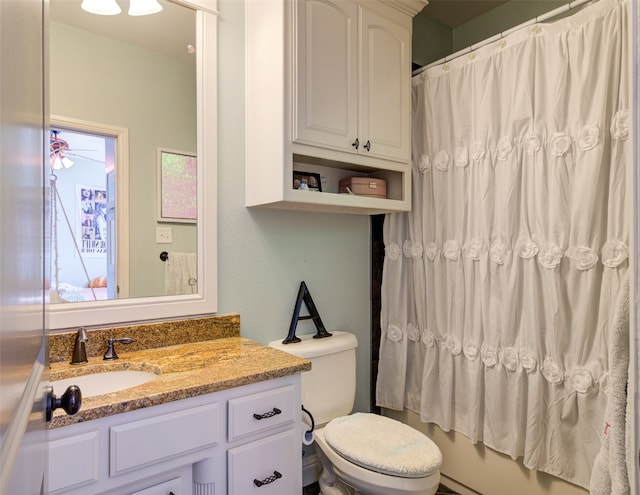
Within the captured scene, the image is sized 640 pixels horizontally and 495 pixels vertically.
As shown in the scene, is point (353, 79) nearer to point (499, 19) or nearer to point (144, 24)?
point (144, 24)

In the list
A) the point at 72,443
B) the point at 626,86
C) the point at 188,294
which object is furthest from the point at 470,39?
the point at 72,443

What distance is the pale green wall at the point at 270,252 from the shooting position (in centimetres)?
172

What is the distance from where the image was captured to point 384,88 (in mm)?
1864

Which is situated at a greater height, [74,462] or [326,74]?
[326,74]

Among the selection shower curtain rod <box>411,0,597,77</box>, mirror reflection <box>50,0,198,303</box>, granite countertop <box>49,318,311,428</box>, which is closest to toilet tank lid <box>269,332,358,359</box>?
granite countertop <box>49,318,311,428</box>

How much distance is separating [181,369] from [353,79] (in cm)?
135

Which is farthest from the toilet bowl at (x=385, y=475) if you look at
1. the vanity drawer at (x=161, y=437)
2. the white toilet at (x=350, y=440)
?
the vanity drawer at (x=161, y=437)

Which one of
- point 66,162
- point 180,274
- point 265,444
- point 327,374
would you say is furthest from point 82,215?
point 327,374

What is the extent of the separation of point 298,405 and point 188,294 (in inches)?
25.3

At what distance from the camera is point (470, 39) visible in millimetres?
2611

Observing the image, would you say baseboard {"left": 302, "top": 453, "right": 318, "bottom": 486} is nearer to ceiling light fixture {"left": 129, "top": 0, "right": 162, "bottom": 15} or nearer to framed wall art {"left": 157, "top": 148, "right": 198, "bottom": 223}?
framed wall art {"left": 157, "top": 148, "right": 198, "bottom": 223}

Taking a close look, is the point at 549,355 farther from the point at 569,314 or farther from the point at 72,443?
the point at 72,443

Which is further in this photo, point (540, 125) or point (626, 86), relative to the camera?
point (540, 125)

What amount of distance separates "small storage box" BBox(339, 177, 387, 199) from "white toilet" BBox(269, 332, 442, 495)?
71cm
